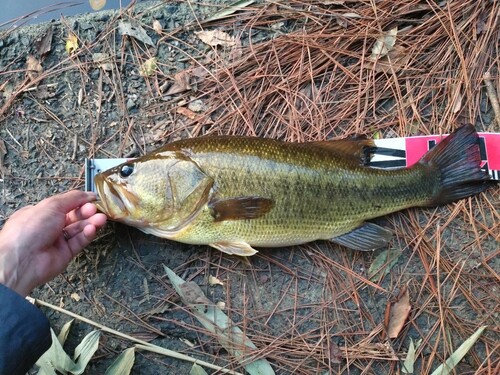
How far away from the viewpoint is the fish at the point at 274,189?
3.10m

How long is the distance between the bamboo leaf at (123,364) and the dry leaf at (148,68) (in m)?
2.12

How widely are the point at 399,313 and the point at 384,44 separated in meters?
2.03

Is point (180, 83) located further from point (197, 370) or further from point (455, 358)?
point (455, 358)

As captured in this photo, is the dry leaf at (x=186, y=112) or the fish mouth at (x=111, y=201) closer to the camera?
the fish mouth at (x=111, y=201)

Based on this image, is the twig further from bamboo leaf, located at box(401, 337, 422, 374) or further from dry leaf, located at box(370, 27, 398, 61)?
dry leaf, located at box(370, 27, 398, 61)

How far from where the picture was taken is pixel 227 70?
3.63 metres

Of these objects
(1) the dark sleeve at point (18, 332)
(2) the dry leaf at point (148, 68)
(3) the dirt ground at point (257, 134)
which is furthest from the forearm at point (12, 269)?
(2) the dry leaf at point (148, 68)

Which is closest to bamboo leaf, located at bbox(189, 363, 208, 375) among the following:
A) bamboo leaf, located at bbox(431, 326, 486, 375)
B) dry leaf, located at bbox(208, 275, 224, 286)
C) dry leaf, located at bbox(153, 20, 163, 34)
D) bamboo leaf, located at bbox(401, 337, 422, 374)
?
dry leaf, located at bbox(208, 275, 224, 286)

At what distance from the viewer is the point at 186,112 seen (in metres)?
3.63

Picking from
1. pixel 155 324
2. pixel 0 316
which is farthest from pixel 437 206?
pixel 0 316

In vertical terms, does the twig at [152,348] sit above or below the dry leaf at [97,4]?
below

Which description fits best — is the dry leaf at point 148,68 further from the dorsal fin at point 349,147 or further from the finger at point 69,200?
the dorsal fin at point 349,147

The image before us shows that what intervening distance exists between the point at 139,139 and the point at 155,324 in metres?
1.42

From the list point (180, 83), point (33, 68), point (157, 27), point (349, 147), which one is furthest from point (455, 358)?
point (33, 68)
